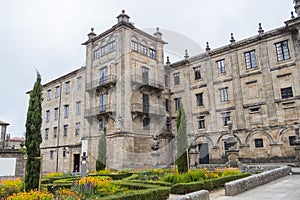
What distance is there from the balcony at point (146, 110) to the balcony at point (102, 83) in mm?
3551

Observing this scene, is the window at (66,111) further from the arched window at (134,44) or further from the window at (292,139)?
the window at (292,139)

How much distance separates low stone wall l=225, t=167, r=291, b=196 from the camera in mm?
9265

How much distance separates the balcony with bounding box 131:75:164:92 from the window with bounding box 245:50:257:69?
10083 millimetres

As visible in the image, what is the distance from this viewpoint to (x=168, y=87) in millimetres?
32219

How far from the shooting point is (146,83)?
2825 cm

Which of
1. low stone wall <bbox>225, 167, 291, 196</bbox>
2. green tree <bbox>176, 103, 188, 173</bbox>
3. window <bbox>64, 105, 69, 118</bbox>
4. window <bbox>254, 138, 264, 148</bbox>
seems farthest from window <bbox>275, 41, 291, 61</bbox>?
window <bbox>64, 105, 69, 118</bbox>

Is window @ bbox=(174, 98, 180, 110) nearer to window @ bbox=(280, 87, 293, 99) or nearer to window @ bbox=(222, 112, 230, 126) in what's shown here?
window @ bbox=(222, 112, 230, 126)

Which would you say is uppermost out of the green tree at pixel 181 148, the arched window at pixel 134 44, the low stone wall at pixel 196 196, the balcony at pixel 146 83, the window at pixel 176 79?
the arched window at pixel 134 44

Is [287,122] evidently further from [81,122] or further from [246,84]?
[81,122]

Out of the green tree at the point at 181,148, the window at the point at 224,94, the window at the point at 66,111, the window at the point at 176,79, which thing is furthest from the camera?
the window at the point at 66,111

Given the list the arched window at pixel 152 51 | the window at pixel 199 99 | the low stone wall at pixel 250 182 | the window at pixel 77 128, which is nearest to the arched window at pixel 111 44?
the arched window at pixel 152 51

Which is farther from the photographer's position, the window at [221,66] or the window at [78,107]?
the window at [78,107]

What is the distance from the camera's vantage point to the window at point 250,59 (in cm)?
2569

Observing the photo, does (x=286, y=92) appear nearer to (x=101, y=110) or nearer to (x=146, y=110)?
(x=146, y=110)
